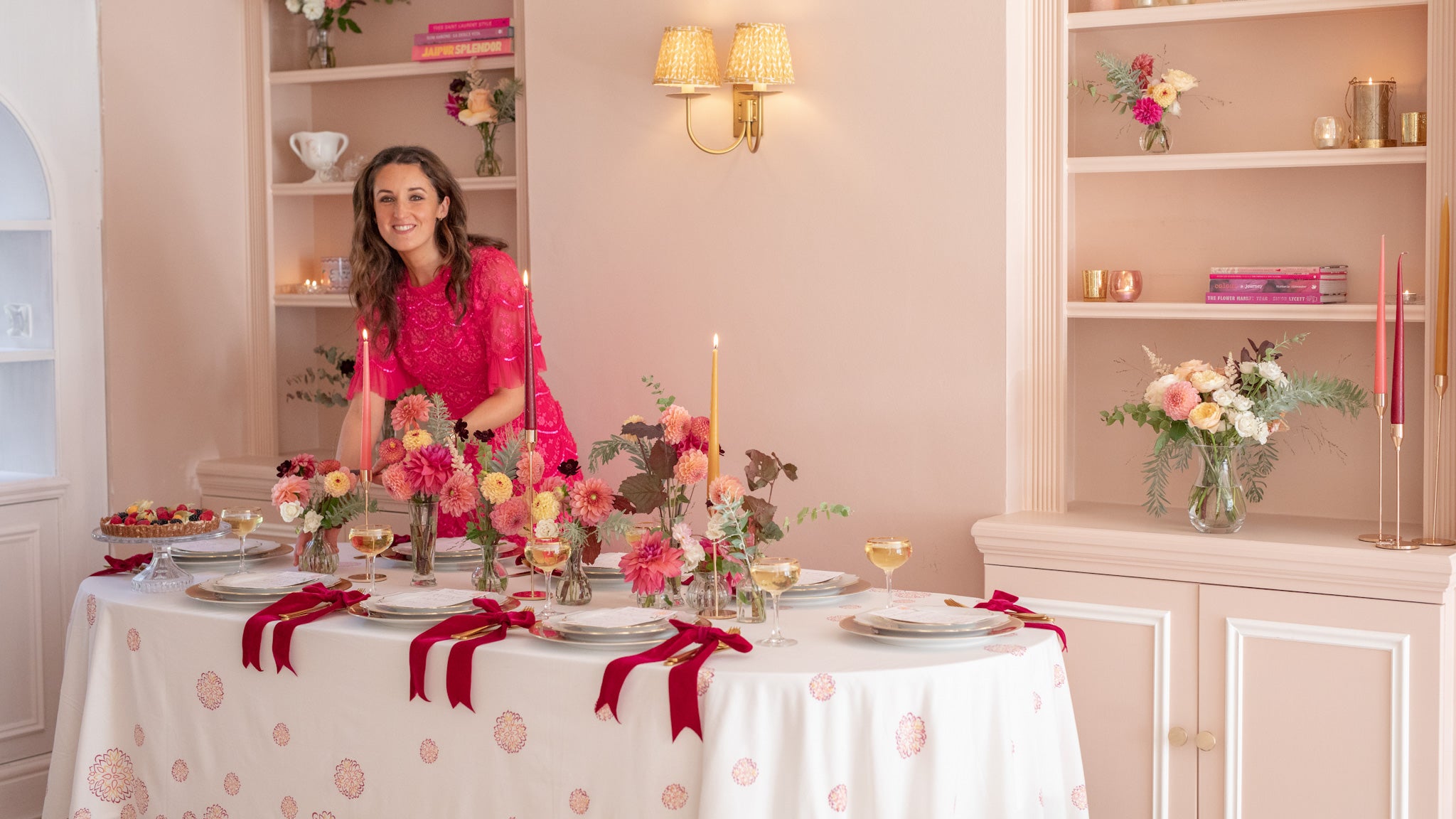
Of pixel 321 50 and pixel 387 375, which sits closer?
pixel 387 375

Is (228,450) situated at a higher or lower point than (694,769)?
higher

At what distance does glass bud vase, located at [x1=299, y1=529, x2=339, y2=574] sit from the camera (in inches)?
103

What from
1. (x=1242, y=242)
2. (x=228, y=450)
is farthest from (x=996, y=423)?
→ (x=228, y=450)

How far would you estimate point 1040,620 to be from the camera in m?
2.16

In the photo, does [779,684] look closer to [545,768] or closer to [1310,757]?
[545,768]

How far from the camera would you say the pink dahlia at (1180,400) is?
2.76 metres

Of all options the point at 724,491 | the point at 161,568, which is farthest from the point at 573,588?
the point at 161,568

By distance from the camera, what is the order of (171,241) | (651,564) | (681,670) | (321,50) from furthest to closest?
(321,50)
(171,241)
(651,564)
(681,670)

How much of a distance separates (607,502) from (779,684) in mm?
540

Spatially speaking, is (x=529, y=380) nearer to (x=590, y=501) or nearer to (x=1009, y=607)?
(x=590, y=501)

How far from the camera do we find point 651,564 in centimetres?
211

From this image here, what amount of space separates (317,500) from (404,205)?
0.88m

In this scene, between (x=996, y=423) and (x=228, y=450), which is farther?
(x=228, y=450)

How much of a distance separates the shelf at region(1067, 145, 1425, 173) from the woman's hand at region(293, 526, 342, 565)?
192cm
